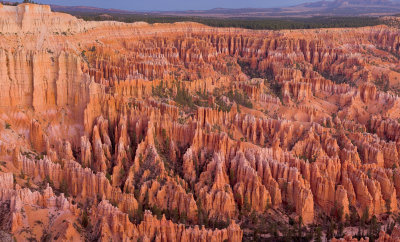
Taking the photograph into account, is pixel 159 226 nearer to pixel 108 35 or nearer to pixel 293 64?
pixel 108 35

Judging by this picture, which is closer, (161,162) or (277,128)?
(161,162)

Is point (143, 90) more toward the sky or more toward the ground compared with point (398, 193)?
more toward the sky

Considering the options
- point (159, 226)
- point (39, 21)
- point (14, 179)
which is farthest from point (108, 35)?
point (159, 226)

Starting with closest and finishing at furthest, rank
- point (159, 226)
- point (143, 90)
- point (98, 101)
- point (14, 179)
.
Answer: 1. point (159, 226)
2. point (14, 179)
3. point (98, 101)
4. point (143, 90)

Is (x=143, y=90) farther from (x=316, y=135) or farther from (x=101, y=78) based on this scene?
(x=316, y=135)

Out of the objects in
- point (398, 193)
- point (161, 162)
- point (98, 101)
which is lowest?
point (398, 193)

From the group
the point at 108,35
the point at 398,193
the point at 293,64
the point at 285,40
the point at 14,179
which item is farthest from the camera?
the point at 285,40
